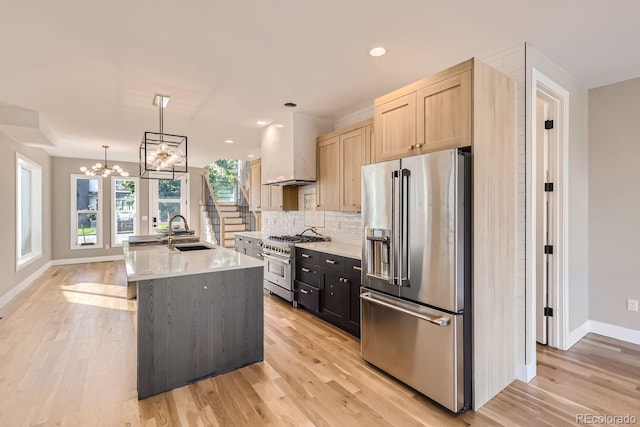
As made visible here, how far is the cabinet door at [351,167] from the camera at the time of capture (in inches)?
142

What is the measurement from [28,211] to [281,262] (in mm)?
5382

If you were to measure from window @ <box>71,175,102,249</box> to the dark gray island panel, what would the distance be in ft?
22.6

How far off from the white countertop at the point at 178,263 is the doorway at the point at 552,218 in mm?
2778

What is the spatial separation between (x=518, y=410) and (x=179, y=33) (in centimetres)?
352

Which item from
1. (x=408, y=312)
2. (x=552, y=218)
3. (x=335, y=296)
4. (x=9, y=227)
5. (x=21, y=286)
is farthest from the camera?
(x=21, y=286)

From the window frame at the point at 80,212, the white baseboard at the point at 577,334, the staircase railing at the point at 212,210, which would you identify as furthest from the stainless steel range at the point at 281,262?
the window frame at the point at 80,212

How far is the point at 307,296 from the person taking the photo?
3891 millimetres

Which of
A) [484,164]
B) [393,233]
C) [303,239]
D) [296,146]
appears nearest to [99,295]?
[303,239]

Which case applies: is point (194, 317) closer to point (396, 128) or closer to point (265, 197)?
point (396, 128)

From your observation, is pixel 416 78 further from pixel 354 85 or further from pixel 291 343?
pixel 291 343

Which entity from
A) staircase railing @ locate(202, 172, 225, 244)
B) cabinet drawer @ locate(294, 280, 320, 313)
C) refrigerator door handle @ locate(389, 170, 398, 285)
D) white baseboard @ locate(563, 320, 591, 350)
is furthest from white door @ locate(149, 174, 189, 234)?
white baseboard @ locate(563, 320, 591, 350)

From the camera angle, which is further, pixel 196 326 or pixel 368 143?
pixel 368 143

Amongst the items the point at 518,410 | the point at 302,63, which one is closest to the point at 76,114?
the point at 302,63

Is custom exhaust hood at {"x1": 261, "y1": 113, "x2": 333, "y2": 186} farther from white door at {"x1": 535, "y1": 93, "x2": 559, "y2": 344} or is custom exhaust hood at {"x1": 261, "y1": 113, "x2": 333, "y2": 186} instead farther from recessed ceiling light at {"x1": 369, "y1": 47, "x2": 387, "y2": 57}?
white door at {"x1": 535, "y1": 93, "x2": 559, "y2": 344}
